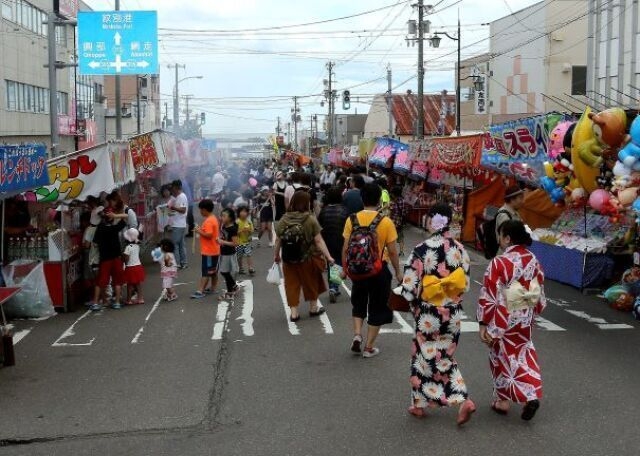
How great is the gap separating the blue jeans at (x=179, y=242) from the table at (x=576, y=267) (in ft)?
21.3

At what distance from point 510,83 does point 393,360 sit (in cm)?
3464

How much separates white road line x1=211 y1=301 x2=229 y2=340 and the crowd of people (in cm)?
51

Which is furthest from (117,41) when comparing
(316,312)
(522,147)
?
(316,312)

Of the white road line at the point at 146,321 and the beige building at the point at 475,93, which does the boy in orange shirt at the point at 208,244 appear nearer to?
the white road line at the point at 146,321

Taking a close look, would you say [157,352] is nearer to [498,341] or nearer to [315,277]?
[315,277]

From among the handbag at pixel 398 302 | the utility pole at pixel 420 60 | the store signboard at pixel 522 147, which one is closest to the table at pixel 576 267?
the store signboard at pixel 522 147

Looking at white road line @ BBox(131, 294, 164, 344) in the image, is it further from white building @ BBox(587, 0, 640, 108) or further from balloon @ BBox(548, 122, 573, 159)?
white building @ BBox(587, 0, 640, 108)

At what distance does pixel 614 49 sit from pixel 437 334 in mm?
19082

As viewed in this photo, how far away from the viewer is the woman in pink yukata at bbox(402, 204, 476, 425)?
217 inches

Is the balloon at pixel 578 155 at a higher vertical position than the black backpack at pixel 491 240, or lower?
higher

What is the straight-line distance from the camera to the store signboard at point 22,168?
7.55m

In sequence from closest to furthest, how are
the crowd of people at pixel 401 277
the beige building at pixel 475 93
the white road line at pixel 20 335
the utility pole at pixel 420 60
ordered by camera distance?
the crowd of people at pixel 401 277 → the white road line at pixel 20 335 → the utility pole at pixel 420 60 → the beige building at pixel 475 93

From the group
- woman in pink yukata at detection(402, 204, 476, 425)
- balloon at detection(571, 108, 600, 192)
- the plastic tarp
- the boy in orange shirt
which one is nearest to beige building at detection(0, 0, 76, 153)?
the boy in orange shirt

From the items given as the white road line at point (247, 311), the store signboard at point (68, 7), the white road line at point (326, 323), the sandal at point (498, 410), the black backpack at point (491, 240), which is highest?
the store signboard at point (68, 7)
